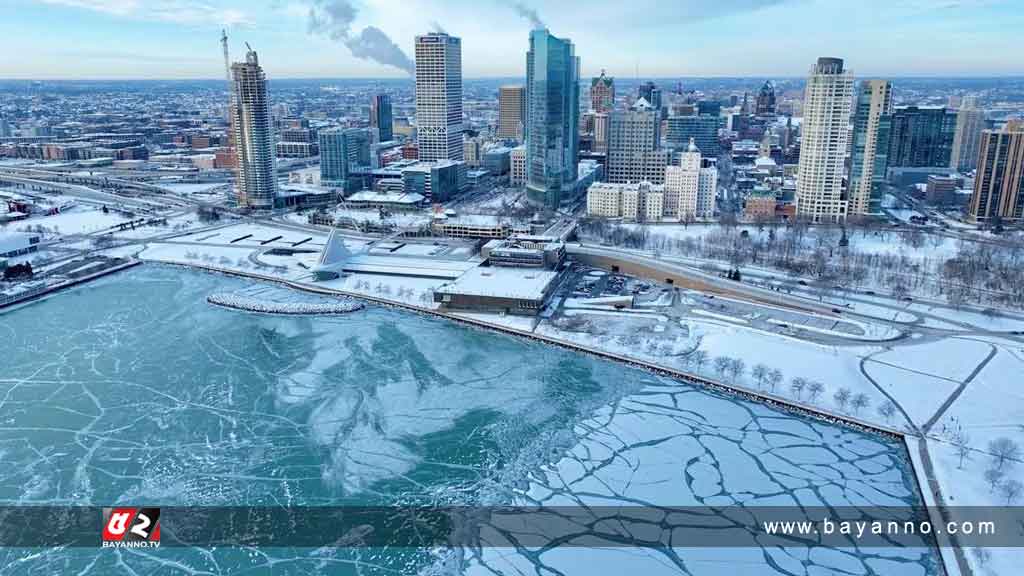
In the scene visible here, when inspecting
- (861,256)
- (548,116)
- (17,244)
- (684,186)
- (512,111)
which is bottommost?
(861,256)

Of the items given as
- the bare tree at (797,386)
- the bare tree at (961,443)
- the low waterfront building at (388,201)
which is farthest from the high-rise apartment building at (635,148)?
the bare tree at (961,443)

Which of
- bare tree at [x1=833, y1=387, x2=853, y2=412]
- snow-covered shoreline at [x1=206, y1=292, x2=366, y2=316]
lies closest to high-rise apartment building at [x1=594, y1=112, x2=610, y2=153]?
snow-covered shoreline at [x1=206, y1=292, x2=366, y2=316]

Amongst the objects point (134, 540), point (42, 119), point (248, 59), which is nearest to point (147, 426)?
point (134, 540)

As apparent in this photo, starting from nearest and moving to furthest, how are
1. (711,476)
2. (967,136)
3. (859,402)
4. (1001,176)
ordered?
(711,476) < (859,402) < (1001,176) < (967,136)

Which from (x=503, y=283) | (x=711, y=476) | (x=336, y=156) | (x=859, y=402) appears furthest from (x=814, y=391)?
(x=336, y=156)

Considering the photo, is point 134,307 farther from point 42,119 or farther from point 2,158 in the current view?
point 42,119

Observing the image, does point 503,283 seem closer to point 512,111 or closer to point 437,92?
point 437,92
